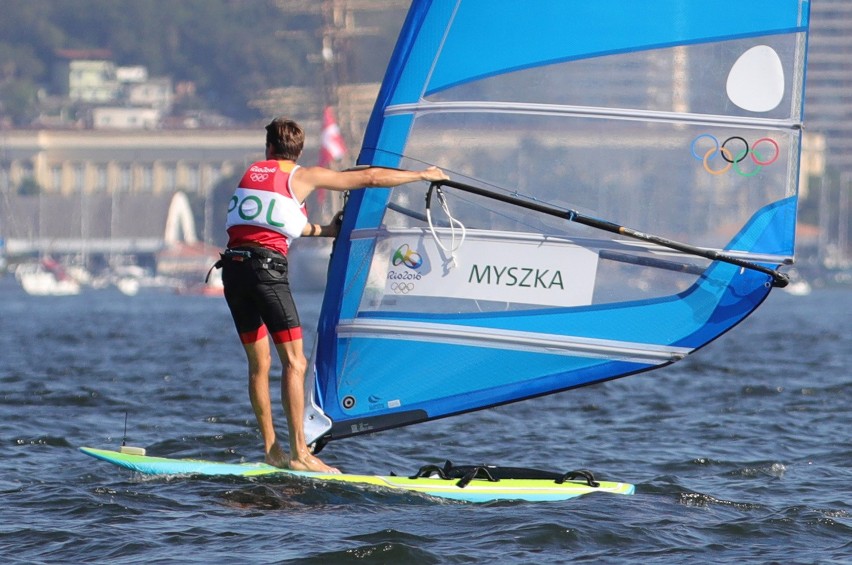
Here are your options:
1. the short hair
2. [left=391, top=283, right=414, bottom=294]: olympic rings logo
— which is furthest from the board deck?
the short hair

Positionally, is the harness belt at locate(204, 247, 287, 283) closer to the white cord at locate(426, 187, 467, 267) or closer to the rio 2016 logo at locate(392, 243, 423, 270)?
the rio 2016 logo at locate(392, 243, 423, 270)

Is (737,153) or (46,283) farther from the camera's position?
(46,283)

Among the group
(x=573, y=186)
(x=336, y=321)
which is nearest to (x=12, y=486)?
(x=336, y=321)

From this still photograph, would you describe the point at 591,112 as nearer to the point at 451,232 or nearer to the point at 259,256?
the point at 451,232

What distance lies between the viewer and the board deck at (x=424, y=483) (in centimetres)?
699

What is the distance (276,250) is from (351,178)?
0.49 metres

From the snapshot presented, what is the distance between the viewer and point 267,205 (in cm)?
679

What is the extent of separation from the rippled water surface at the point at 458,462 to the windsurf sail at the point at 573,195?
0.74m

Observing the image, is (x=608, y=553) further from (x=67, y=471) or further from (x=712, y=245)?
(x=67, y=471)

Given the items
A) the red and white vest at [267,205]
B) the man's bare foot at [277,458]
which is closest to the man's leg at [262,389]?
the man's bare foot at [277,458]

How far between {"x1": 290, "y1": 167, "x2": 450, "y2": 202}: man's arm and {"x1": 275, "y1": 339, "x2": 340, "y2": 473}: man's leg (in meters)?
0.68

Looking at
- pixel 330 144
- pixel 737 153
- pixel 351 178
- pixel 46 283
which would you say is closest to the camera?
pixel 351 178

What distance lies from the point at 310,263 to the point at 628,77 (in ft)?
207

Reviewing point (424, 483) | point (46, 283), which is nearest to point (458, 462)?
point (424, 483)
